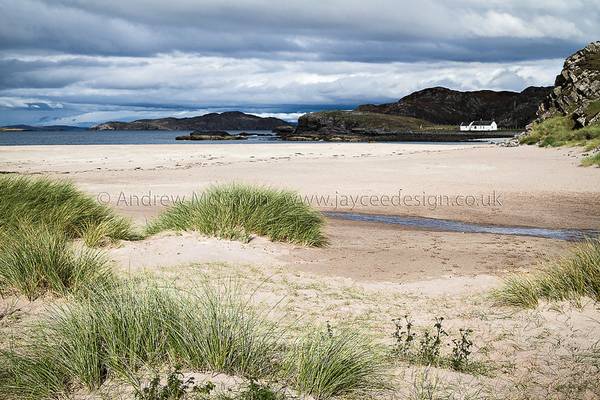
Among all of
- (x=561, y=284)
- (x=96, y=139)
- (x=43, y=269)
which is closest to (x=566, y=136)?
(x=561, y=284)

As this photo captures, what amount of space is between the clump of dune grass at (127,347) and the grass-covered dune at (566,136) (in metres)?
23.5

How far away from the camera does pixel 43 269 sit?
6.89 metres

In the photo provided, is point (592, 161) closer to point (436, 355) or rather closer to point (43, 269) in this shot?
point (436, 355)

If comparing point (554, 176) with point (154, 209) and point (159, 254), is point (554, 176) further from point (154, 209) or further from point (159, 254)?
point (159, 254)

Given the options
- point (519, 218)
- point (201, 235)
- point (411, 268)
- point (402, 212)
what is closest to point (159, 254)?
point (201, 235)

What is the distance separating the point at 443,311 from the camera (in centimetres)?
731

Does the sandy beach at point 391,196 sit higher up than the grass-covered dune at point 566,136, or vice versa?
the grass-covered dune at point 566,136

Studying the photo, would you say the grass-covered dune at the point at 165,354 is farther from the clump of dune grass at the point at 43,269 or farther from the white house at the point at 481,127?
the white house at the point at 481,127

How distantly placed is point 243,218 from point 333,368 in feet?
22.4

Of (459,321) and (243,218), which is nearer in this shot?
(459,321)

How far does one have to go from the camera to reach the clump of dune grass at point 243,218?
10852 mm

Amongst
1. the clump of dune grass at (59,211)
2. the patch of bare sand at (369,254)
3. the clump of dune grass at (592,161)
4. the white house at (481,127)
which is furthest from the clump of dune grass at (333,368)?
the white house at (481,127)

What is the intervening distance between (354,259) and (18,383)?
6.82 metres

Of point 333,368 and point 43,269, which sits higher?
point 43,269
